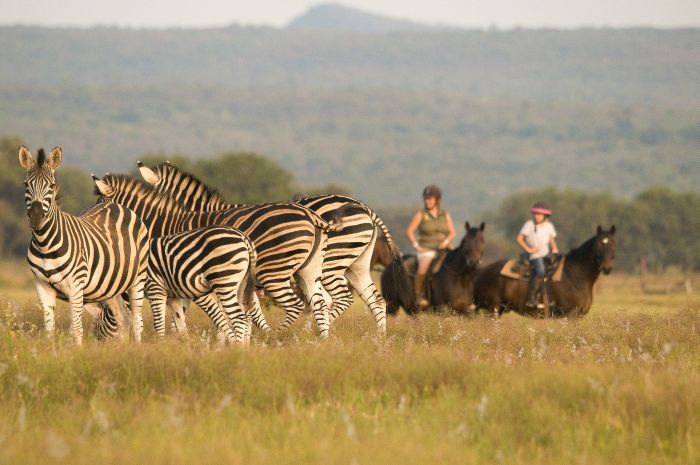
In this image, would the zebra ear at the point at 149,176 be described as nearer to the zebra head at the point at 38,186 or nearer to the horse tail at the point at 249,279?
the horse tail at the point at 249,279

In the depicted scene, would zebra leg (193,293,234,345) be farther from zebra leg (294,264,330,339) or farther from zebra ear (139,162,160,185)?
zebra ear (139,162,160,185)

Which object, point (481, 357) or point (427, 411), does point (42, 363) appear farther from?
point (481, 357)

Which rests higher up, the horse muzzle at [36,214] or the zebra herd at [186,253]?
the horse muzzle at [36,214]

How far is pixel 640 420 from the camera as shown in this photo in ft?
24.6

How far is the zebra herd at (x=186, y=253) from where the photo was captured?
10719mm

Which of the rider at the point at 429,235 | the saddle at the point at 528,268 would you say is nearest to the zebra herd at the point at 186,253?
the rider at the point at 429,235

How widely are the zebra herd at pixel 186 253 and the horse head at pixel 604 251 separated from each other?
4.57 m

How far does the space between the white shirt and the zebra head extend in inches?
353

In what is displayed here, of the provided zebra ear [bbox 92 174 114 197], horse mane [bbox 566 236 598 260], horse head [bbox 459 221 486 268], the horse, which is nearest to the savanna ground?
zebra ear [bbox 92 174 114 197]

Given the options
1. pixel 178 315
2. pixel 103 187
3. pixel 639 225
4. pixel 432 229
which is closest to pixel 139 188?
pixel 103 187

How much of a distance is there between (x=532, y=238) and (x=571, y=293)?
3.51 feet

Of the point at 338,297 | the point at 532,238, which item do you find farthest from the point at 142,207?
the point at 532,238

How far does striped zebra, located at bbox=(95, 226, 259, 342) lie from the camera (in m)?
11.4

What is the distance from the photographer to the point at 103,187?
13.6 metres
